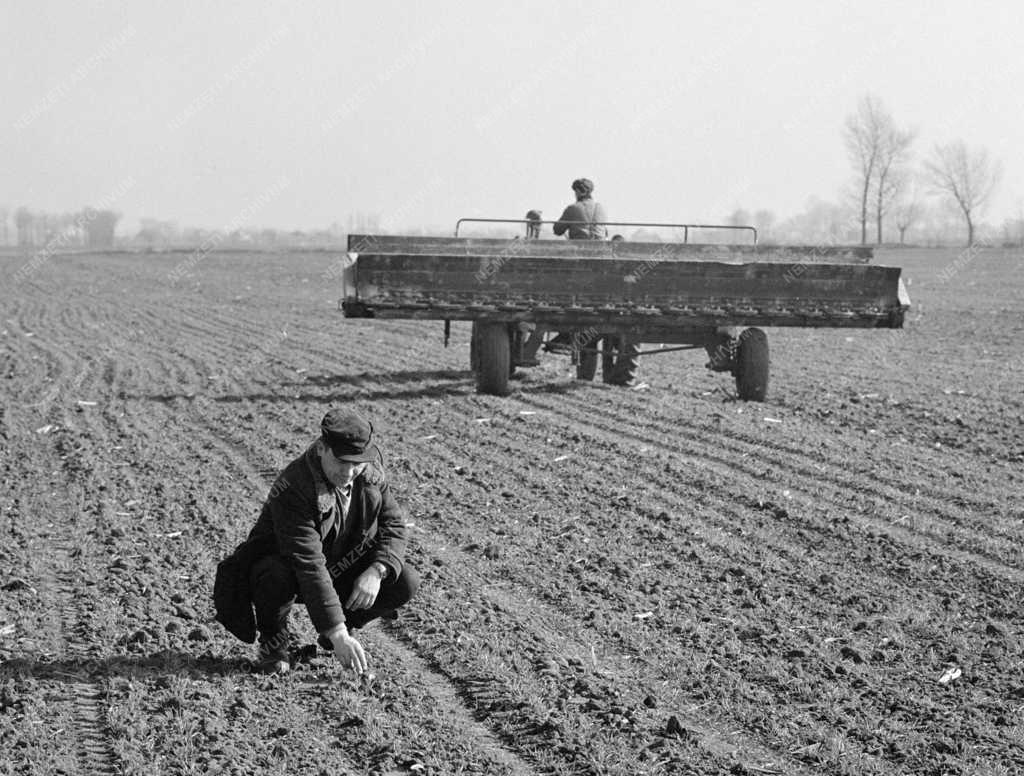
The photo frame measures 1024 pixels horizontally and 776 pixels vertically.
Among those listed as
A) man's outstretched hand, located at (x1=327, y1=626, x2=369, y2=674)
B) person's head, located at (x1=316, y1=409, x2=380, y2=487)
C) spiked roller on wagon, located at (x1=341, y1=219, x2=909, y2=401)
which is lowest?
man's outstretched hand, located at (x1=327, y1=626, x2=369, y2=674)

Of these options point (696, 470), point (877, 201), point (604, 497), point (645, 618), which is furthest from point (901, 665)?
point (877, 201)

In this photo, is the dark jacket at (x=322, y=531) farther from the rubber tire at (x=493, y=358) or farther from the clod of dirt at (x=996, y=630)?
the rubber tire at (x=493, y=358)

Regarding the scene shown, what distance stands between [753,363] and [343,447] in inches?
338

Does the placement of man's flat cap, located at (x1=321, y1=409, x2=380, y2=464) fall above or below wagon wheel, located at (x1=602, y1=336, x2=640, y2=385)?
above

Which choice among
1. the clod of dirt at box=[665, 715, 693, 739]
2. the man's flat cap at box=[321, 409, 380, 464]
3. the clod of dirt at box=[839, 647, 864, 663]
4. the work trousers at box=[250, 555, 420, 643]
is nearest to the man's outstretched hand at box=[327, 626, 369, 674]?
the work trousers at box=[250, 555, 420, 643]

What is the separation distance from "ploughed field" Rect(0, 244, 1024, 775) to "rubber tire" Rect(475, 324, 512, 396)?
9.3 inches

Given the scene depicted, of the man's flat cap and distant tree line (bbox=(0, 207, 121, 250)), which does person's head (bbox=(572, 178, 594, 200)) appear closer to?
the man's flat cap

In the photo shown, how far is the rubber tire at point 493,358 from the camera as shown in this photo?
12984mm

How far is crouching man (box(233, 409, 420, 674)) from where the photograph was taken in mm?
4969

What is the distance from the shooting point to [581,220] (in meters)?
14.4

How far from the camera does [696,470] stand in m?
9.62

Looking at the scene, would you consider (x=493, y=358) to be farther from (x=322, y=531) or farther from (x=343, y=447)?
(x=343, y=447)

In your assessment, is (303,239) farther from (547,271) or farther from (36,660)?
(36,660)

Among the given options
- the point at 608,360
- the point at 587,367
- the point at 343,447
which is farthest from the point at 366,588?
the point at 587,367
